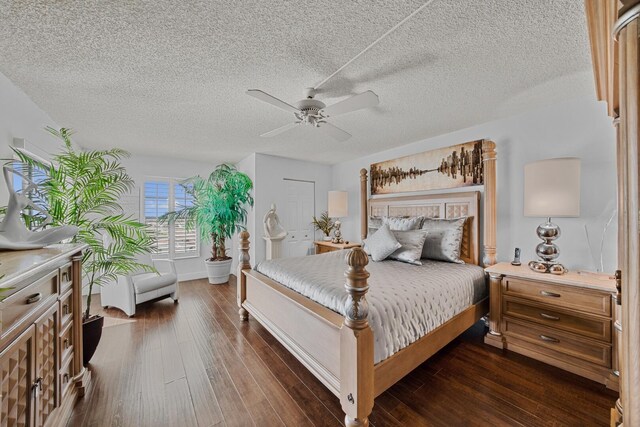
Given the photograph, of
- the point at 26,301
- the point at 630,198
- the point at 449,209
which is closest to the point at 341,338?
the point at 630,198

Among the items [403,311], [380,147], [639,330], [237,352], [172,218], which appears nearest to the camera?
[639,330]

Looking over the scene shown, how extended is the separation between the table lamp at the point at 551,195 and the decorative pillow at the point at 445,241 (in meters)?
0.69

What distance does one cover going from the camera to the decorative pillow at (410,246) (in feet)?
9.38

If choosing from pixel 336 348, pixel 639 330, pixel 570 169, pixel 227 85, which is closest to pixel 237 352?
pixel 336 348

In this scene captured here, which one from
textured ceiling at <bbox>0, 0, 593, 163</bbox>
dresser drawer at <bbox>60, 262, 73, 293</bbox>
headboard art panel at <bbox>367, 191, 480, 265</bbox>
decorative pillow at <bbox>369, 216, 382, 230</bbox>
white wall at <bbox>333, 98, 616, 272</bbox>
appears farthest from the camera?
decorative pillow at <bbox>369, 216, 382, 230</bbox>

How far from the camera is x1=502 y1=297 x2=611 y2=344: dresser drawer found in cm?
199

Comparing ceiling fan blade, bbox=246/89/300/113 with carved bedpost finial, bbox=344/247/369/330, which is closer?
carved bedpost finial, bbox=344/247/369/330

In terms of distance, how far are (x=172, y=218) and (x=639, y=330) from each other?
222 inches

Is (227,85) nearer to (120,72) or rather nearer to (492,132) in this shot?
(120,72)

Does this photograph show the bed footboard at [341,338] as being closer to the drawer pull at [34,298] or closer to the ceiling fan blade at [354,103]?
the ceiling fan blade at [354,103]

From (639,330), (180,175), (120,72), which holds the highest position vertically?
(120,72)

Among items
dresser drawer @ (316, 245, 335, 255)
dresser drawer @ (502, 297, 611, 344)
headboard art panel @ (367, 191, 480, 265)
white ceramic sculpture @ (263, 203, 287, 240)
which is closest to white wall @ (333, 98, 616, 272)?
headboard art panel @ (367, 191, 480, 265)

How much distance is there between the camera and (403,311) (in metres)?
1.80

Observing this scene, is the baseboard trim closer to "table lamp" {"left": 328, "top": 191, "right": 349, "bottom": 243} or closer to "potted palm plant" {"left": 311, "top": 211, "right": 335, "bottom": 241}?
"potted palm plant" {"left": 311, "top": 211, "right": 335, "bottom": 241}
